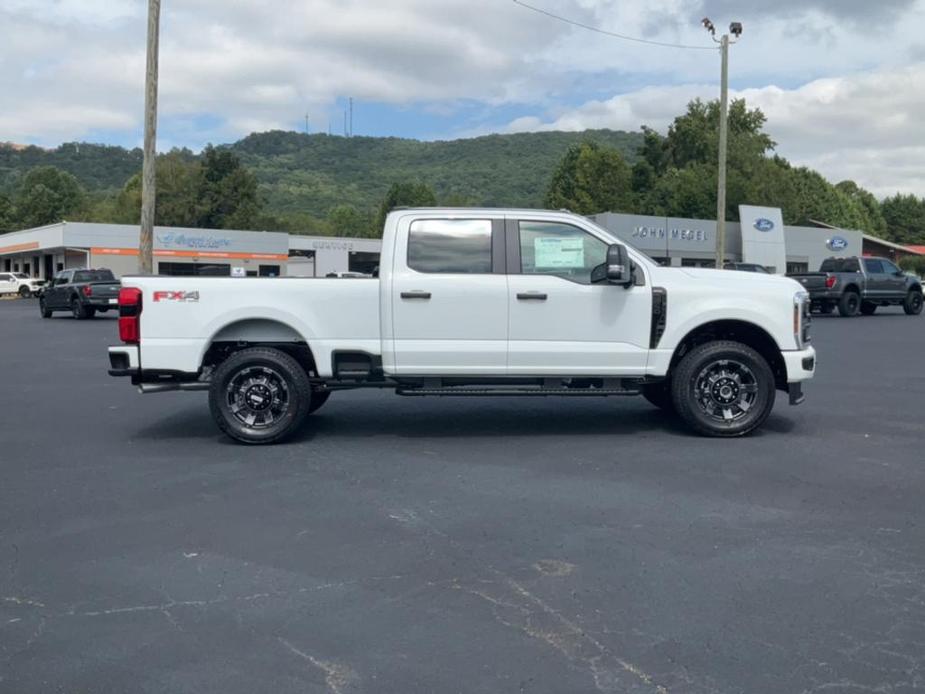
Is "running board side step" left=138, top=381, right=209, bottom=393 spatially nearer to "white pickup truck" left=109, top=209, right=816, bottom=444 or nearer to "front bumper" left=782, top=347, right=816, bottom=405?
"white pickup truck" left=109, top=209, right=816, bottom=444

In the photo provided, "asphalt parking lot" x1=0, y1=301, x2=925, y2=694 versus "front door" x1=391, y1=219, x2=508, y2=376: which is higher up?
"front door" x1=391, y1=219, x2=508, y2=376

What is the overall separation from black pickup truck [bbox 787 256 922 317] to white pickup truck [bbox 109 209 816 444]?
2317 cm

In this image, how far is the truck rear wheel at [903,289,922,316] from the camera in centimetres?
3200

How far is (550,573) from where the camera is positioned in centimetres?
505

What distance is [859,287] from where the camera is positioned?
101ft

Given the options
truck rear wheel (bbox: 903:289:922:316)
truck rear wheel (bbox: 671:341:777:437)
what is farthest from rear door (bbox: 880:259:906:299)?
truck rear wheel (bbox: 671:341:777:437)


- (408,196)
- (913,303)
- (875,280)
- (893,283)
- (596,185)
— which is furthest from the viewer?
(408,196)

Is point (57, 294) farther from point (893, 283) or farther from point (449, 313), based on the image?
point (893, 283)

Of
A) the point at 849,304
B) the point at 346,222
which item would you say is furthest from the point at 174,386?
the point at 346,222

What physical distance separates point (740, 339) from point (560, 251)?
1944 mm

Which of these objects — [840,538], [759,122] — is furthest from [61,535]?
[759,122]

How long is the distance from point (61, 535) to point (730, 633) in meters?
3.97

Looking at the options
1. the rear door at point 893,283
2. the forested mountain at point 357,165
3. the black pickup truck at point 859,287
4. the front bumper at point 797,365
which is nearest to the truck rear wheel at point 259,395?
the front bumper at point 797,365

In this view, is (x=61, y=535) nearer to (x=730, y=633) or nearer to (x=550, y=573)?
(x=550, y=573)
